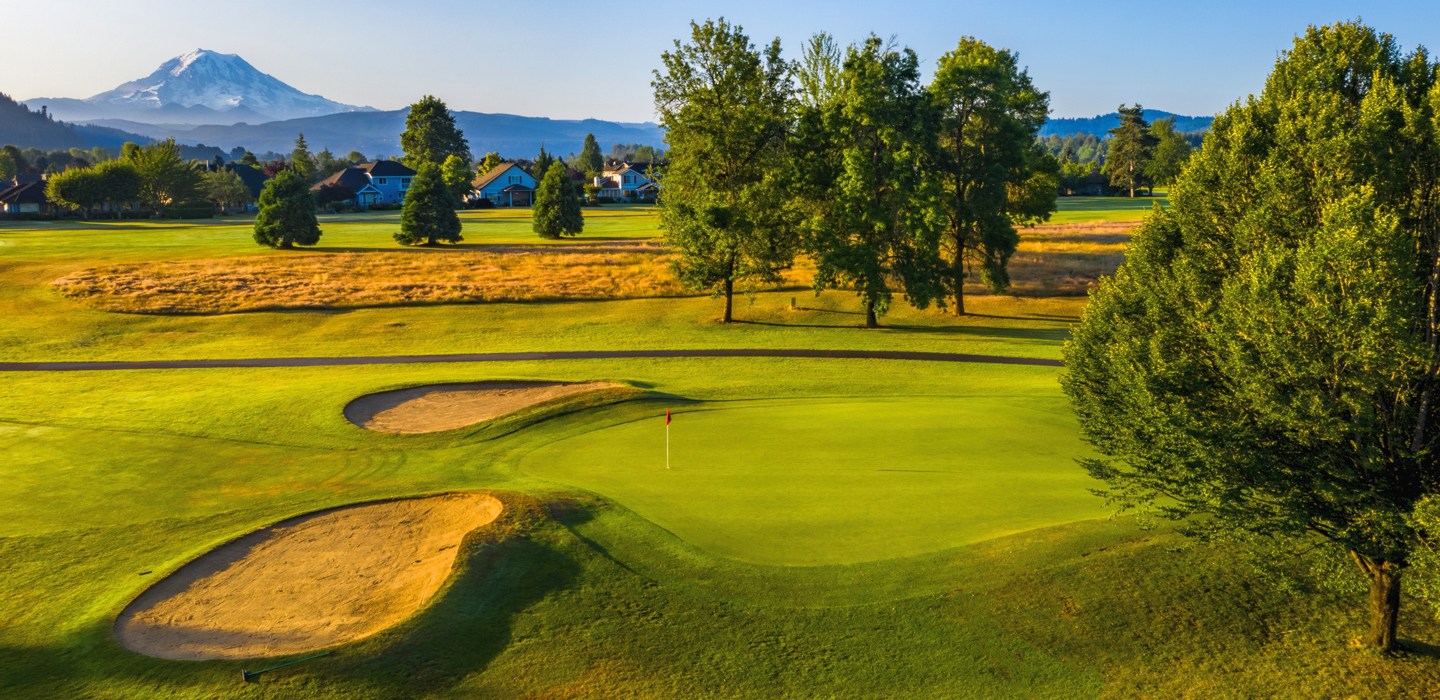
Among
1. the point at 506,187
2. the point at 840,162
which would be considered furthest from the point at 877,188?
the point at 506,187

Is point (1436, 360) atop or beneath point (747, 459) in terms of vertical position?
atop

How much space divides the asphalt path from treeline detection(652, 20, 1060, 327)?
27.1 ft

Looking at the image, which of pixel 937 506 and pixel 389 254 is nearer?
pixel 937 506

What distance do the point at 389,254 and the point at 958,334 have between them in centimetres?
5602

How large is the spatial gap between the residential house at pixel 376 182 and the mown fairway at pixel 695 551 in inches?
5459

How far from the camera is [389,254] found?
281 feet

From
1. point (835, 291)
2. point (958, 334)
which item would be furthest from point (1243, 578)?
point (835, 291)

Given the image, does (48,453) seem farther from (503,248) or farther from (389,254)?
(503,248)

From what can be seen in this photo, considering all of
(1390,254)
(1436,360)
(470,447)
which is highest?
(1390,254)

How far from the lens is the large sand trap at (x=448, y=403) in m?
32.2

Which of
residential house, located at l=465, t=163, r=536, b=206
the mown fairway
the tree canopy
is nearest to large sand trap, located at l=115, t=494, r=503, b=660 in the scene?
the mown fairway

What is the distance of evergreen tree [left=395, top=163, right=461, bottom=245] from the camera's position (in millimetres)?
95438

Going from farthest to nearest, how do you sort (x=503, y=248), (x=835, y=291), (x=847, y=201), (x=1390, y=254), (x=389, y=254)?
(x=503, y=248)
(x=389, y=254)
(x=835, y=291)
(x=847, y=201)
(x=1390, y=254)

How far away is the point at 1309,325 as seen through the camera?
1354 centimetres
